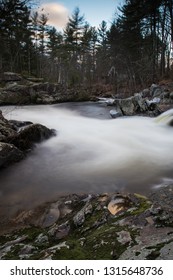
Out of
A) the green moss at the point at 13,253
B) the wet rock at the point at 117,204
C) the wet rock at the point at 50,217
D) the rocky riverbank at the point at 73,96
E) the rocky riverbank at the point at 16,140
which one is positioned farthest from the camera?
the rocky riverbank at the point at 73,96

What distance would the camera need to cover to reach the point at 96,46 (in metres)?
44.9

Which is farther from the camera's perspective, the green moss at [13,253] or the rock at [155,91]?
the rock at [155,91]

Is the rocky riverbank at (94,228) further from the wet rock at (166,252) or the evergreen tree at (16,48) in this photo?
the evergreen tree at (16,48)

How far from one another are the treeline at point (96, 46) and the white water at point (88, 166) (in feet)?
20.2

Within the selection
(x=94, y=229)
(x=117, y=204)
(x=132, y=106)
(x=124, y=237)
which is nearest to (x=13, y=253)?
(x=94, y=229)

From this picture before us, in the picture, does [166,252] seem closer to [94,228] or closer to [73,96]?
[94,228]

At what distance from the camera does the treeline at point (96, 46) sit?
22.5 metres

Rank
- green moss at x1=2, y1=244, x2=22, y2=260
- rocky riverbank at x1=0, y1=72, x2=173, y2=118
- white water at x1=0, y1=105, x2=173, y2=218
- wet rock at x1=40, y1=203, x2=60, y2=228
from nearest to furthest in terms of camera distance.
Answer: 1. green moss at x1=2, y1=244, x2=22, y2=260
2. wet rock at x1=40, y1=203, x2=60, y2=228
3. white water at x1=0, y1=105, x2=173, y2=218
4. rocky riverbank at x1=0, y1=72, x2=173, y2=118

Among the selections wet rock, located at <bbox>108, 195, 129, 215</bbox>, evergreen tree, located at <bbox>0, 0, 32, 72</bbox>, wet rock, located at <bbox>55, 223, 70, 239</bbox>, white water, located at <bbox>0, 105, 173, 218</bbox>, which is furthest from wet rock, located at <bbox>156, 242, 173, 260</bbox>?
evergreen tree, located at <bbox>0, 0, 32, 72</bbox>

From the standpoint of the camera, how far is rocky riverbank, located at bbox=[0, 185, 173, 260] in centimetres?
249

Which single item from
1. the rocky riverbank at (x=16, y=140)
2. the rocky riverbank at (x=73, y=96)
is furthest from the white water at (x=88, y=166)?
the rocky riverbank at (x=73, y=96)

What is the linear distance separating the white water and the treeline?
20.2ft

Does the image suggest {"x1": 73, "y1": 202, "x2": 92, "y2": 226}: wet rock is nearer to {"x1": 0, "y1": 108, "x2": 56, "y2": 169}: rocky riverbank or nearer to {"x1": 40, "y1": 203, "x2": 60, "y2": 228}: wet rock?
{"x1": 40, "y1": 203, "x2": 60, "y2": 228}: wet rock
